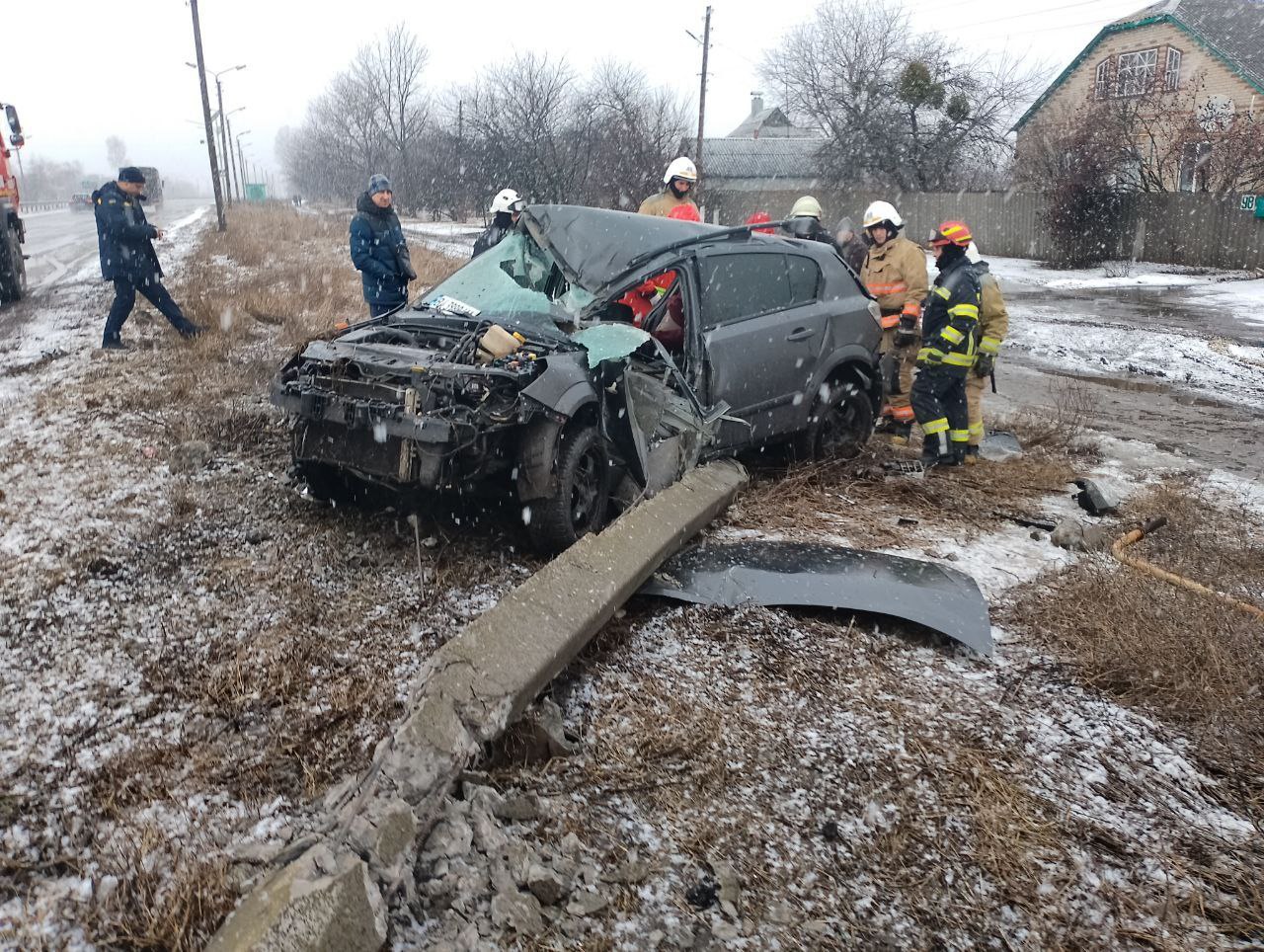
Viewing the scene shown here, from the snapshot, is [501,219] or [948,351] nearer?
[948,351]

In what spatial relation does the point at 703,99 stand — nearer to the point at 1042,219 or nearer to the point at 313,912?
the point at 1042,219

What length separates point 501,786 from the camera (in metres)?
2.82

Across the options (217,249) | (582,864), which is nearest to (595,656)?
(582,864)

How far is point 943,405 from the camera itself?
635 cm

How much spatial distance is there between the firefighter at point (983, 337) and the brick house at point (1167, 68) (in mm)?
20403

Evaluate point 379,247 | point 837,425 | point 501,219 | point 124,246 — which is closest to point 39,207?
point 124,246

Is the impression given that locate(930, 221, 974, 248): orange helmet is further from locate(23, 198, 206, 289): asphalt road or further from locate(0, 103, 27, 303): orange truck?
locate(23, 198, 206, 289): asphalt road

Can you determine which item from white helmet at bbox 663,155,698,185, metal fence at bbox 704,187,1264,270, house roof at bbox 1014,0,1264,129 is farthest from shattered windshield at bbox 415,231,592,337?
house roof at bbox 1014,0,1264,129

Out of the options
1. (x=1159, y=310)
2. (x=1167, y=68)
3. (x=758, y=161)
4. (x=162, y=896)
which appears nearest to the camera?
(x=162, y=896)

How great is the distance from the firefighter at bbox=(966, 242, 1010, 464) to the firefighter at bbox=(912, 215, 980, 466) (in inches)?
3.5

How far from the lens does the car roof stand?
5.18 meters

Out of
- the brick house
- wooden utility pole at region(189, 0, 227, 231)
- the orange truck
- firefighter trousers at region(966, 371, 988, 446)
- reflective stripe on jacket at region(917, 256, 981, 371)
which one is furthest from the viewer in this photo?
wooden utility pole at region(189, 0, 227, 231)

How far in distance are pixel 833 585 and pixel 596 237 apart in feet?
8.46

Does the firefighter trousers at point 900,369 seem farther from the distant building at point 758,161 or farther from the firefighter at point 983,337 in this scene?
the distant building at point 758,161
